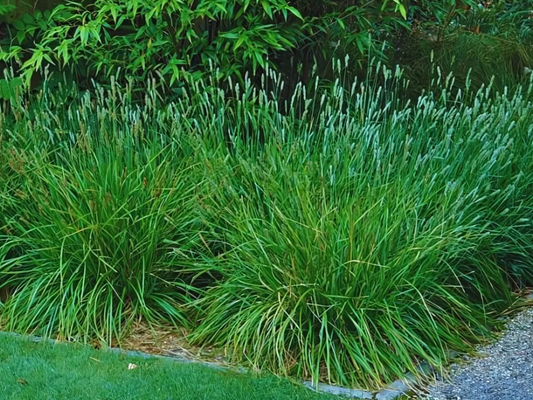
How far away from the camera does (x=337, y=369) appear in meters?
4.72

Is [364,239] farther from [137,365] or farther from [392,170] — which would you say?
[137,365]

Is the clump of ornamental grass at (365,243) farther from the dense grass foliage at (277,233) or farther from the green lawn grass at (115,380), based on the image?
the green lawn grass at (115,380)

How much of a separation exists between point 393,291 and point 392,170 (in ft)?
3.35

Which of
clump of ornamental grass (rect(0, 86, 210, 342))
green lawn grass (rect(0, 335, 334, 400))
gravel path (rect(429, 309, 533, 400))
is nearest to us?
green lawn grass (rect(0, 335, 334, 400))

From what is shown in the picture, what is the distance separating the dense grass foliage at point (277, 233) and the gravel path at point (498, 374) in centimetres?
14

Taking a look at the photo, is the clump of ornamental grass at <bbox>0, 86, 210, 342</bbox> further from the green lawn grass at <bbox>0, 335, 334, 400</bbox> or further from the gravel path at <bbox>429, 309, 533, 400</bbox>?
the gravel path at <bbox>429, 309, 533, 400</bbox>

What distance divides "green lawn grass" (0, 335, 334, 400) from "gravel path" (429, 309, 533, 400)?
772 millimetres

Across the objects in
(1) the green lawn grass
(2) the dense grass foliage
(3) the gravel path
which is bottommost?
(1) the green lawn grass

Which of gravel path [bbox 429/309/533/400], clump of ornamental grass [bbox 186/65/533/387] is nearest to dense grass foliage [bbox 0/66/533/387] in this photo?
clump of ornamental grass [bbox 186/65/533/387]

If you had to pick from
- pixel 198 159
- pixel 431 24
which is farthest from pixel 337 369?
pixel 431 24

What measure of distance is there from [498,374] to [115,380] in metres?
2.11

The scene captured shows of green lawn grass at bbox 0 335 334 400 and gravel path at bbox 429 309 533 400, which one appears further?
gravel path at bbox 429 309 533 400

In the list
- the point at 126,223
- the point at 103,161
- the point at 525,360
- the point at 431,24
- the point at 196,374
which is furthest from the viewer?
the point at 431,24

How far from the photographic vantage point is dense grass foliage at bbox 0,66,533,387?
493 centimetres
